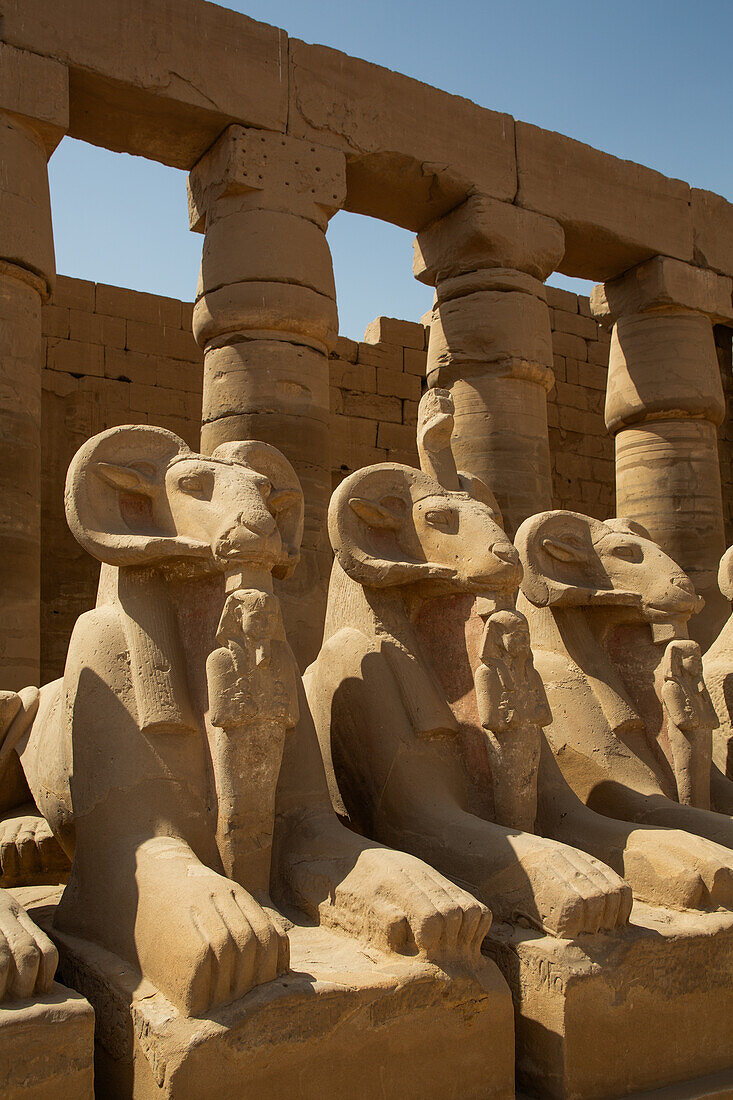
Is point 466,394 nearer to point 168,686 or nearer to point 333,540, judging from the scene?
point 333,540

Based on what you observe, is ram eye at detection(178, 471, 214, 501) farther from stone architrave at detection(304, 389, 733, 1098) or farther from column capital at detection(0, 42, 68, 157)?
column capital at detection(0, 42, 68, 157)

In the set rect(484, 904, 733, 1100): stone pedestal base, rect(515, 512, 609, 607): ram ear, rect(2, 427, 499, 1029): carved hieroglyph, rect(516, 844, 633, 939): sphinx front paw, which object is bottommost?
rect(484, 904, 733, 1100): stone pedestal base

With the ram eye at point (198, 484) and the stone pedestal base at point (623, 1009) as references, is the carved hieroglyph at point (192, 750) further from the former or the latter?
the stone pedestal base at point (623, 1009)

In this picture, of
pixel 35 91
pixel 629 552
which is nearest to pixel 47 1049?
pixel 629 552

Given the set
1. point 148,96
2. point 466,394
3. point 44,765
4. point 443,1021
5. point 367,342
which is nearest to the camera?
point 443,1021

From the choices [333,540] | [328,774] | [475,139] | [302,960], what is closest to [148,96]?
[475,139]

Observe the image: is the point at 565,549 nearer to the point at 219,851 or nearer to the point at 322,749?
the point at 322,749

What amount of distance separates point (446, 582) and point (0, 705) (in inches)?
57.7

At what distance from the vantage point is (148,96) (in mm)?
6824

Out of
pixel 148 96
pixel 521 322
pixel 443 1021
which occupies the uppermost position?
pixel 148 96

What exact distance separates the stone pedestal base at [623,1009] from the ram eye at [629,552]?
1.66 m

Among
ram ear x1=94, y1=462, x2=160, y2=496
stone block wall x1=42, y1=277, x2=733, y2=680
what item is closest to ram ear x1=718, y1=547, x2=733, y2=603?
ram ear x1=94, y1=462, x2=160, y2=496

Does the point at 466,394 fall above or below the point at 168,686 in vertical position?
above

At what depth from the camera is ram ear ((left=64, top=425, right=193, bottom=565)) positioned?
292 centimetres
